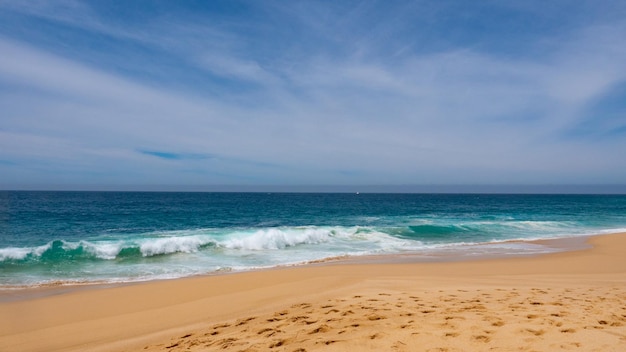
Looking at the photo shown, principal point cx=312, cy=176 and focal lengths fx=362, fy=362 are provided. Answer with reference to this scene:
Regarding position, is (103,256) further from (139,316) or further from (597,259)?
(597,259)

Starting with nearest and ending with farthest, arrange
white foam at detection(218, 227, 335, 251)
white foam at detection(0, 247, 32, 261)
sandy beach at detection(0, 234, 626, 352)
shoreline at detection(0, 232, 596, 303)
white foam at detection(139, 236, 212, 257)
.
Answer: sandy beach at detection(0, 234, 626, 352)
shoreline at detection(0, 232, 596, 303)
white foam at detection(0, 247, 32, 261)
white foam at detection(139, 236, 212, 257)
white foam at detection(218, 227, 335, 251)

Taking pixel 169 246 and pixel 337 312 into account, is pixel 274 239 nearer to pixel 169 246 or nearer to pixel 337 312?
pixel 169 246

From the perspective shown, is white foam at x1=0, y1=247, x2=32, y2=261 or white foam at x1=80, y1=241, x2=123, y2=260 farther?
white foam at x1=80, y1=241, x2=123, y2=260

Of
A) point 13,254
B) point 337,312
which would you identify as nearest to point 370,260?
point 337,312

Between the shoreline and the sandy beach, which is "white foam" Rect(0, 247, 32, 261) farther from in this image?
the sandy beach

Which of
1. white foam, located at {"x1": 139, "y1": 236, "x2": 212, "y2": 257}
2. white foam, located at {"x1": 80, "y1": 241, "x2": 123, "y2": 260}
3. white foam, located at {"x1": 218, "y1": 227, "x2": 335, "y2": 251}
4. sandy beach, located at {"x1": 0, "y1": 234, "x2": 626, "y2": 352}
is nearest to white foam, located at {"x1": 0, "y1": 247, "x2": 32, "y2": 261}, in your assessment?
white foam, located at {"x1": 80, "y1": 241, "x2": 123, "y2": 260}

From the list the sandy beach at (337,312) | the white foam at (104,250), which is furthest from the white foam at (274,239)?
the sandy beach at (337,312)

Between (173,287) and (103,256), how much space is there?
724 cm

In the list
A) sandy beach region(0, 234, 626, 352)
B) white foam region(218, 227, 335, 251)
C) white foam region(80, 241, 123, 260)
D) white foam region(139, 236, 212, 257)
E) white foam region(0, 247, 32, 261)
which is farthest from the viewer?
white foam region(218, 227, 335, 251)

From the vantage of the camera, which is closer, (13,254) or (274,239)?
(13,254)

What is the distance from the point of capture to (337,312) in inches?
222

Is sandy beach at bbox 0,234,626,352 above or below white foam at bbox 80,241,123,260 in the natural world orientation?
above

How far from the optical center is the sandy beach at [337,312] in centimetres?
426

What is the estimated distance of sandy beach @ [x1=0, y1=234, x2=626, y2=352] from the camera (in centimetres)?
426
